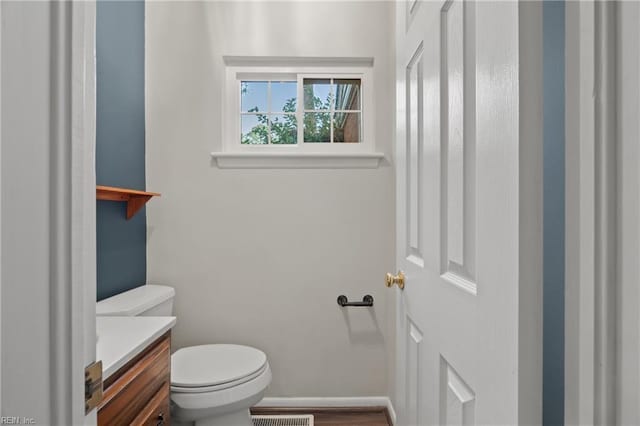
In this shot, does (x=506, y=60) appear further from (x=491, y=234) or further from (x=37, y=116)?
(x=37, y=116)

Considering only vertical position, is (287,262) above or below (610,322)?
below

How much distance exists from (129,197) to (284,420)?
4.57 ft

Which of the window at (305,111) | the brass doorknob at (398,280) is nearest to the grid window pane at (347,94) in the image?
the window at (305,111)

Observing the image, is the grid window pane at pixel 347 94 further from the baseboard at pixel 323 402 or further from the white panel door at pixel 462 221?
the baseboard at pixel 323 402

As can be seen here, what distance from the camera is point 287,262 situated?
6.91 ft

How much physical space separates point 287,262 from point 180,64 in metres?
1.24

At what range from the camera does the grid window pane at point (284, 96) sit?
2201 millimetres

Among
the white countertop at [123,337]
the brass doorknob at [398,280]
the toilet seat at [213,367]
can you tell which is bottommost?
the toilet seat at [213,367]

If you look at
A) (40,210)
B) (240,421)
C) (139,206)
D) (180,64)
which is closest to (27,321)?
(40,210)

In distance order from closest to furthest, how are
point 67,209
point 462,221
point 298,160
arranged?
1. point 67,209
2. point 462,221
3. point 298,160

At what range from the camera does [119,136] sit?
1.81 m

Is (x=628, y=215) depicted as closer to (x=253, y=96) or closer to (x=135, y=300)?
(x=135, y=300)

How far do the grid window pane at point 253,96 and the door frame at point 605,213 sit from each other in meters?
1.95

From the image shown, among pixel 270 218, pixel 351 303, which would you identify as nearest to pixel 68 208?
pixel 270 218
